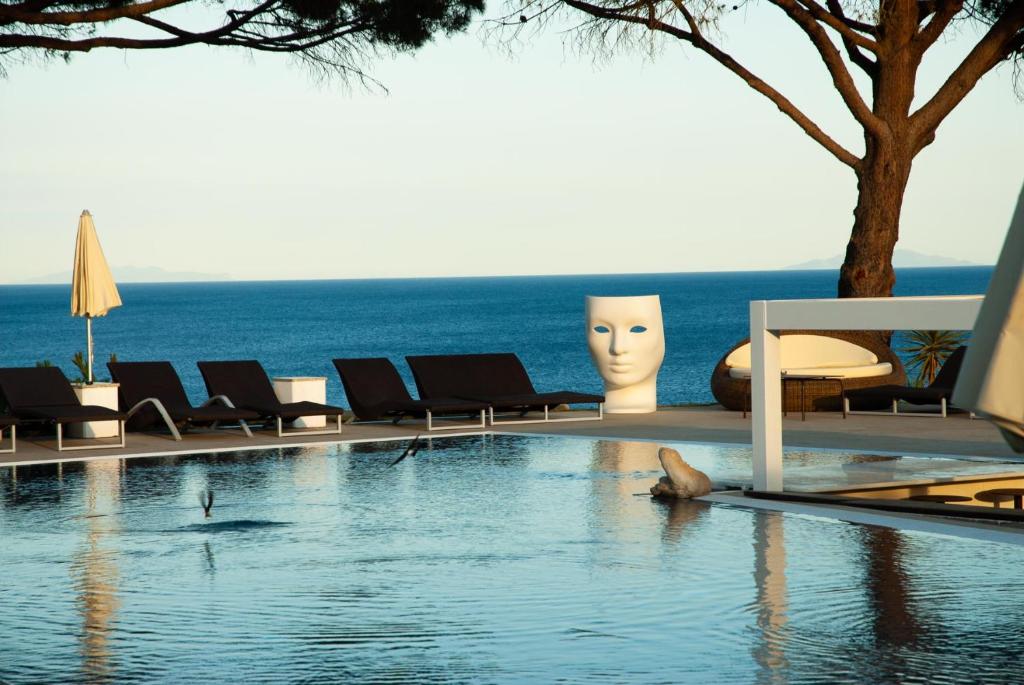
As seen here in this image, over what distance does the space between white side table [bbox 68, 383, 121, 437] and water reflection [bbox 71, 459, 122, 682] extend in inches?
115

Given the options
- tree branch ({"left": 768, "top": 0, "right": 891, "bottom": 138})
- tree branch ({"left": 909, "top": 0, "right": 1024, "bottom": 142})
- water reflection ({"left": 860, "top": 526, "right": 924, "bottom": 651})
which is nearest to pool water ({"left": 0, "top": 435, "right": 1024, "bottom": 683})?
water reflection ({"left": 860, "top": 526, "right": 924, "bottom": 651})

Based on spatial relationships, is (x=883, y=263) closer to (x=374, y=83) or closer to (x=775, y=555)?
(x=374, y=83)

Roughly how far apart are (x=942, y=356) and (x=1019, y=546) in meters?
13.6

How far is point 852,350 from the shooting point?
16.5 meters

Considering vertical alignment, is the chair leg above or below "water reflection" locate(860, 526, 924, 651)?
above

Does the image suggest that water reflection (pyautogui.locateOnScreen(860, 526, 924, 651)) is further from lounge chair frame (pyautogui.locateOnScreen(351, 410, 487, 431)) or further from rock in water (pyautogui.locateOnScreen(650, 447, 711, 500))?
lounge chair frame (pyautogui.locateOnScreen(351, 410, 487, 431))

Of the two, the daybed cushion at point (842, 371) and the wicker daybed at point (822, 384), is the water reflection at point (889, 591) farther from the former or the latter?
the daybed cushion at point (842, 371)

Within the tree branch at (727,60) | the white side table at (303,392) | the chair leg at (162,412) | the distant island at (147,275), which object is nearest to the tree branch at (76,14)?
the chair leg at (162,412)

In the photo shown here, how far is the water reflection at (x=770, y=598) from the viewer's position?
5.04 m

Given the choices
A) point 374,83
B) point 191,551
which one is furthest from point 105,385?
point 191,551

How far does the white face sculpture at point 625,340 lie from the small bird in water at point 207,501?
6758 millimetres

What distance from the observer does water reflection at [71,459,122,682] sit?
→ 5281 millimetres

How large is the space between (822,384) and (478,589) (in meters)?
9.79

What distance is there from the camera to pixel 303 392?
14648 mm
